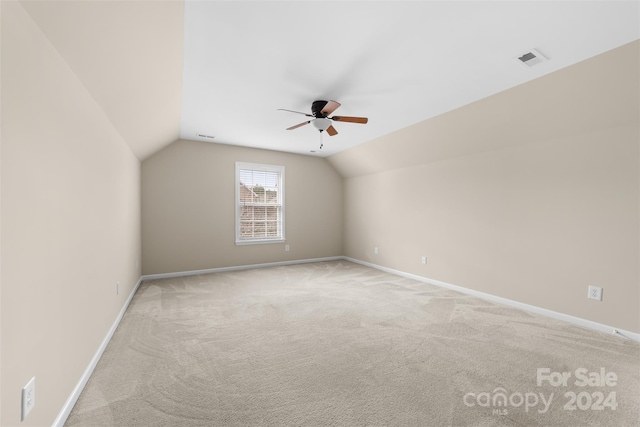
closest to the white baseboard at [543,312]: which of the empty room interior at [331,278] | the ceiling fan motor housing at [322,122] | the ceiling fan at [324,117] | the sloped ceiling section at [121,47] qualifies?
the empty room interior at [331,278]

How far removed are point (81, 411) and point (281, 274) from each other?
3.57 metres

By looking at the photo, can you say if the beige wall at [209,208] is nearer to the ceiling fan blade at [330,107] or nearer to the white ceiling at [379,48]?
the white ceiling at [379,48]

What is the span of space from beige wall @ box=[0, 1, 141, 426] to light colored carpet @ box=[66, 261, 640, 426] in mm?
425

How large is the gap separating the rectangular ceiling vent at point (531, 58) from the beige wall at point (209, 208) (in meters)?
4.42

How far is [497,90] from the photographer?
2.81 metres

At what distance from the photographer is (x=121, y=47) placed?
5.66 ft

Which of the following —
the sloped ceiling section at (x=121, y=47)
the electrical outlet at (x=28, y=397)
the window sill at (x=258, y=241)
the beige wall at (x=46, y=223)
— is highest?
the sloped ceiling section at (x=121, y=47)

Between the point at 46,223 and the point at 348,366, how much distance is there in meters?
2.17

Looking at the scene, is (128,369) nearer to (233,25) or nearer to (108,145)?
(108,145)

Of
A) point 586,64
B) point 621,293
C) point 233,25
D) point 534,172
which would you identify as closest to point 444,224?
point 534,172

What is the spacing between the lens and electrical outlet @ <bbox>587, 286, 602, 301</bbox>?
111 inches

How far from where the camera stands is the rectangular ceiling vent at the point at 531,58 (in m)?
2.14

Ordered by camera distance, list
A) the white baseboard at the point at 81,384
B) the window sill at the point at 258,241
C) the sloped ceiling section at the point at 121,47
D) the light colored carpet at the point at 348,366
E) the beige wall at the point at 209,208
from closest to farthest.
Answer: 1. the sloped ceiling section at the point at 121,47
2. the white baseboard at the point at 81,384
3. the light colored carpet at the point at 348,366
4. the beige wall at the point at 209,208
5. the window sill at the point at 258,241

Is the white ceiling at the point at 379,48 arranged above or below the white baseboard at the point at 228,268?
above
